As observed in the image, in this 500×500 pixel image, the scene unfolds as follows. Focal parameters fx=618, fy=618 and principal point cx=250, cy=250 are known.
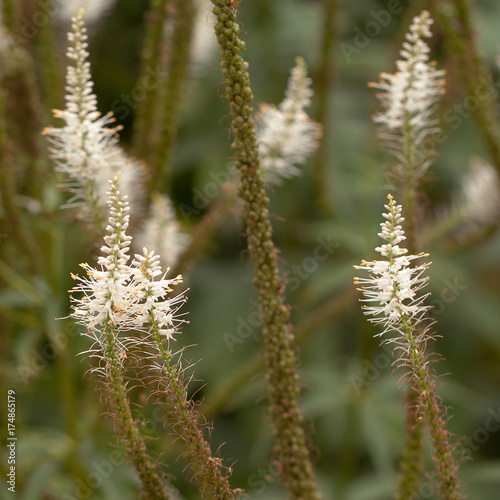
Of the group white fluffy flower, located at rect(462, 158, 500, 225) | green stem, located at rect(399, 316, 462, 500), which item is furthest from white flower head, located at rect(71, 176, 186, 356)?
white fluffy flower, located at rect(462, 158, 500, 225)

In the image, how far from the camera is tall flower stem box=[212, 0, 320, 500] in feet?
3.36

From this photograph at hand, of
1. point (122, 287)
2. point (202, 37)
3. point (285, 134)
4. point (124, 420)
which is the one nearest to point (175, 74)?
point (285, 134)

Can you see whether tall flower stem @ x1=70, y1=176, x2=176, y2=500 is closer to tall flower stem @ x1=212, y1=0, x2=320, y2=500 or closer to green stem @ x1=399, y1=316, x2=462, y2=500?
tall flower stem @ x1=212, y1=0, x2=320, y2=500

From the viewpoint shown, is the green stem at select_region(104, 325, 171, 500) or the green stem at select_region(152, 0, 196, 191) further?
the green stem at select_region(152, 0, 196, 191)

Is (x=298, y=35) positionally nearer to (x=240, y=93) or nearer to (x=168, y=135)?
(x=168, y=135)

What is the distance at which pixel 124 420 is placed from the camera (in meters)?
0.93

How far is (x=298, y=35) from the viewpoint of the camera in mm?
3029

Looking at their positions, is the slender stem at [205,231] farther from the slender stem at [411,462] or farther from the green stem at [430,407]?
the green stem at [430,407]

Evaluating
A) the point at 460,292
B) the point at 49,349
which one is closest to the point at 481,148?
the point at 460,292

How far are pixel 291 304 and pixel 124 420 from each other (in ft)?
6.47

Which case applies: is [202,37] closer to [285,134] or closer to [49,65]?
[49,65]

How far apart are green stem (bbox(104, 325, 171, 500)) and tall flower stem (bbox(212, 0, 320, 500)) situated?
0.90 feet

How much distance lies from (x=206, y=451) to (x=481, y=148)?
113 inches

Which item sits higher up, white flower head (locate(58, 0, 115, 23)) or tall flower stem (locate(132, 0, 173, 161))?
white flower head (locate(58, 0, 115, 23))
